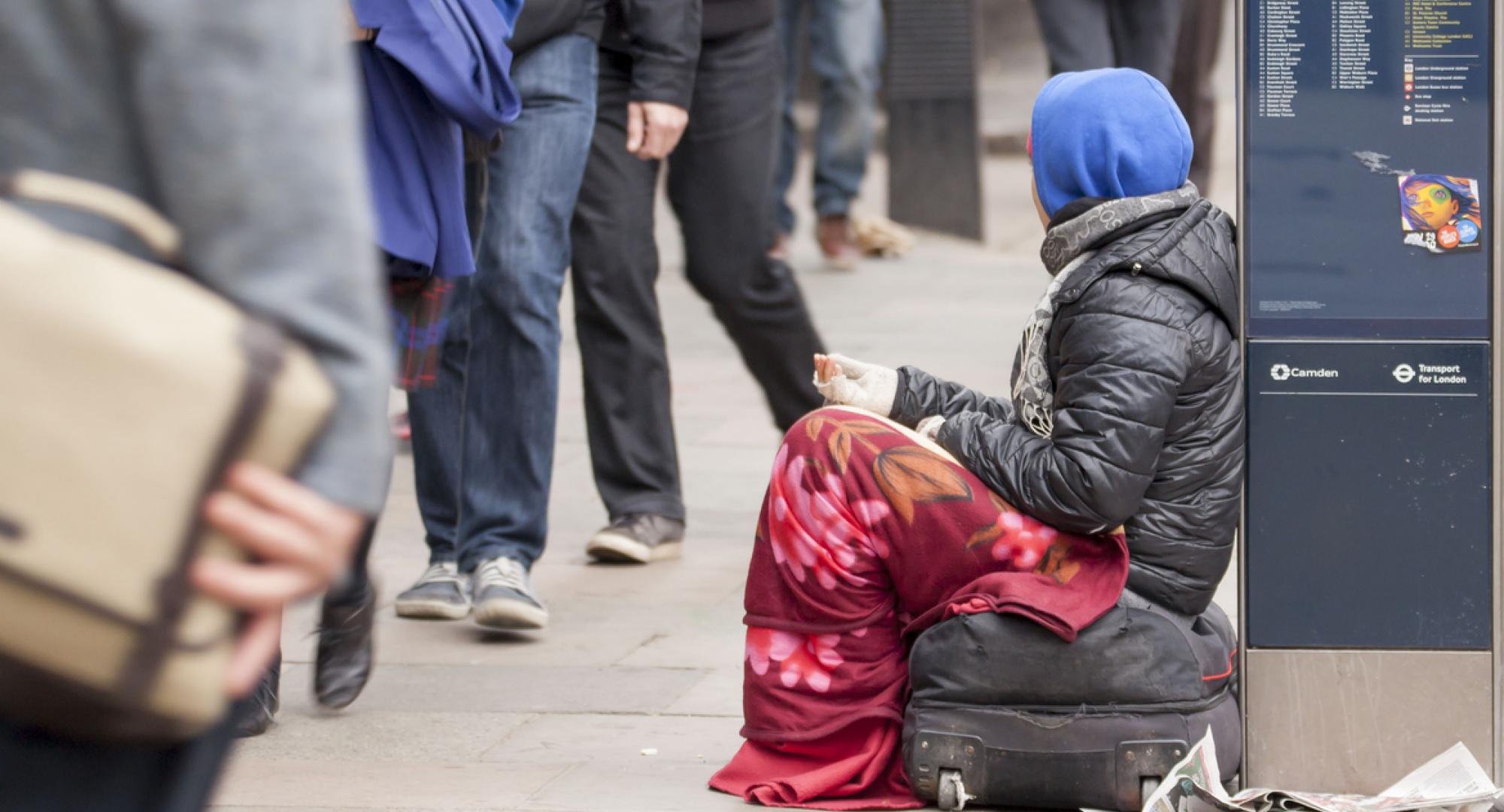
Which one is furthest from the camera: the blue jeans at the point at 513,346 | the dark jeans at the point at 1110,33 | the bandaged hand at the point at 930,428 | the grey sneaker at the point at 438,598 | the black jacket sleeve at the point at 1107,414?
the dark jeans at the point at 1110,33

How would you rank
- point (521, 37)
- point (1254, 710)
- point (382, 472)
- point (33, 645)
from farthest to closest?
point (521, 37) → point (1254, 710) → point (382, 472) → point (33, 645)

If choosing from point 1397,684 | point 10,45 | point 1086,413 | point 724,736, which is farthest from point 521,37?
point 10,45

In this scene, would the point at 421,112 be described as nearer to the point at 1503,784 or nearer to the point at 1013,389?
the point at 1013,389

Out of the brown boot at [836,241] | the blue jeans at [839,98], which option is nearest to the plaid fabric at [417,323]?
the blue jeans at [839,98]

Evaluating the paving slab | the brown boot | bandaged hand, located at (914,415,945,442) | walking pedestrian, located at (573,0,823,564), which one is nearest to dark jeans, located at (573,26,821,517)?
walking pedestrian, located at (573,0,823,564)

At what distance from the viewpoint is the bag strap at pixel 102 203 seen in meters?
1.45

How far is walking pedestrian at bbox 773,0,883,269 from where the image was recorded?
941cm

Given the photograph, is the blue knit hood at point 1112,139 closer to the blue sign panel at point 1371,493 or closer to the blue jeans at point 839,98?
the blue sign panel at point 1371,493

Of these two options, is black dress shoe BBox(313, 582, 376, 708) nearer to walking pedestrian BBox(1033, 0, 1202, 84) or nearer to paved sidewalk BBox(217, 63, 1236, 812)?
paved sidewalk BBox(217, 63, 1236, 812)

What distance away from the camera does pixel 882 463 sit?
10.7ft

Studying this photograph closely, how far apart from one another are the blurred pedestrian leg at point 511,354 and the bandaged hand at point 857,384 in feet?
3.89

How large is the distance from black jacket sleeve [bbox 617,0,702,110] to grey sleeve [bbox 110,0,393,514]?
3.32 metres

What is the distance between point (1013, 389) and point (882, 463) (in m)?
0.28

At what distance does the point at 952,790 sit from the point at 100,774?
1.91 metres
